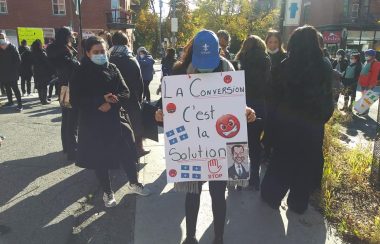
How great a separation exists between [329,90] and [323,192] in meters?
1.28

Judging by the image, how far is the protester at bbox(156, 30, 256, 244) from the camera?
2.72m

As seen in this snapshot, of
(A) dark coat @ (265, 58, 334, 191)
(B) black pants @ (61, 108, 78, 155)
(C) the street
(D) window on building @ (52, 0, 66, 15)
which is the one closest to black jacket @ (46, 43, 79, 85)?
(B) black pants @ (61, 108, 78, 155)

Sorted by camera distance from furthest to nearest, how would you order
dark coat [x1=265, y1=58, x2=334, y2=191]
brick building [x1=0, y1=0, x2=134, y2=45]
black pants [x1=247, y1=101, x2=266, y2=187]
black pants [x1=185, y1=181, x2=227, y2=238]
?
brick building [x1=0, y1=0, x2=134, y2=45] < black pants [x1=247, y1=101, x2=266, y2=187] < dark coat [x1=265, y1=58, x2=334, y2=191] < black pants [x1=185, y1=181, x2=227, y2=238]

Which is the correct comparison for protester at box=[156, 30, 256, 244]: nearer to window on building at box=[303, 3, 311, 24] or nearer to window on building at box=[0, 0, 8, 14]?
window on building at box=[0, 0, 8, 14]

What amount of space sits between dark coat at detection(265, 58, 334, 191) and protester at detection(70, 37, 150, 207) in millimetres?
1650

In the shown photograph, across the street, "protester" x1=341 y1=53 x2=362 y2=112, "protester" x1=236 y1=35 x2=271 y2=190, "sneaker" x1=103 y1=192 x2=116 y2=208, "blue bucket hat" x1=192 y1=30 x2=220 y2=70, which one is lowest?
the street

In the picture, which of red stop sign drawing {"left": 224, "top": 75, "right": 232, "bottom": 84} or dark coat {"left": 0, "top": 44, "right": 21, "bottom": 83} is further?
dark coat {"left": 0, "top": 44, "right": 21, "bottom": 83}

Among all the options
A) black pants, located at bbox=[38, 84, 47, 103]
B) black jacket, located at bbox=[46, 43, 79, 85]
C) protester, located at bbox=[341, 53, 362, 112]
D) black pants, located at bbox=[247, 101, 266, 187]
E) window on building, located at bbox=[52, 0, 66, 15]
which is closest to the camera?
black pants, located at bbox=[247, 101, 266, 187]

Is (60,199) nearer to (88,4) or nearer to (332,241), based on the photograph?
(332,241)

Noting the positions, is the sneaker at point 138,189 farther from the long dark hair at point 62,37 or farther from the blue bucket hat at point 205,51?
the long dark hair at point 62,37

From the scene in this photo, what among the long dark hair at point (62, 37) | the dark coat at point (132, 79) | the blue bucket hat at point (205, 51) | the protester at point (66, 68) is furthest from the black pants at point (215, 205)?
the long dark hair at point (62, 37)

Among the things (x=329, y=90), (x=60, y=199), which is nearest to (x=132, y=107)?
(x=60, y=199)

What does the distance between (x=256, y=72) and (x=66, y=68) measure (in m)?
2.79

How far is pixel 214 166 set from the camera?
9.39 feet
